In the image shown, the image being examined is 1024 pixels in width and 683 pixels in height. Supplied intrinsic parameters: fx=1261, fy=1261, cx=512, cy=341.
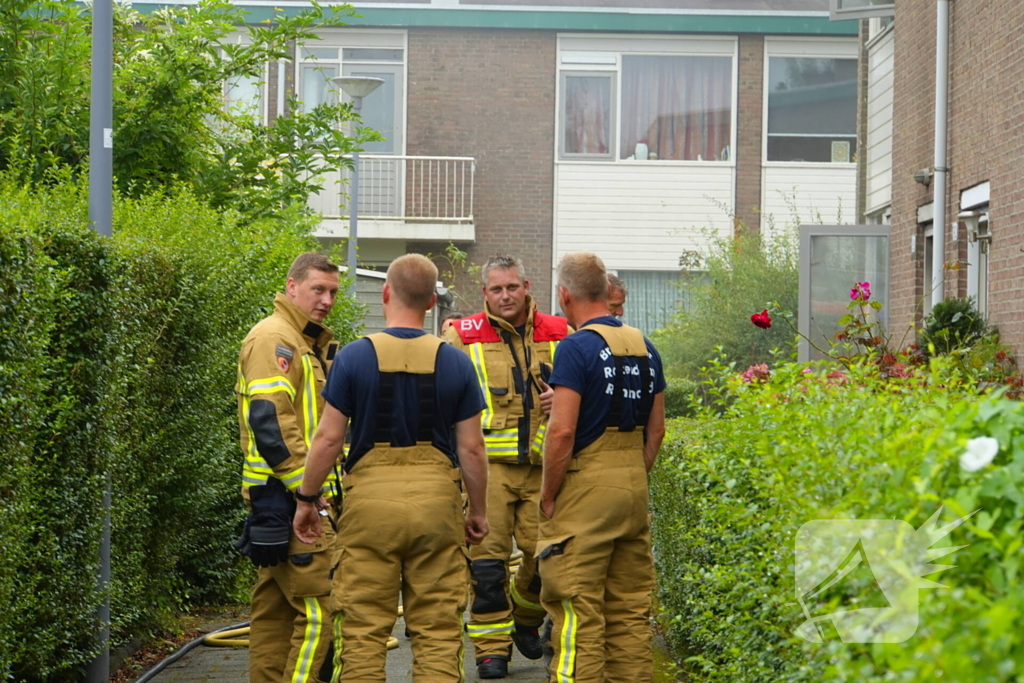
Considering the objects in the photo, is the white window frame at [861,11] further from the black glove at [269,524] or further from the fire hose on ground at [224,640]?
the black glove at [269,524]

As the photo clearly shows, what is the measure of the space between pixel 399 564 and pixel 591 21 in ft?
59.6

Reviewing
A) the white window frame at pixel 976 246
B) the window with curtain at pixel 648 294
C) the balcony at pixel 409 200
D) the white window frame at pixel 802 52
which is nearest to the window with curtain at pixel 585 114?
the balcony at pixel 409 200

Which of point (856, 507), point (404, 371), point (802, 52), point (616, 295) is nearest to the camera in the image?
point (856, 507)

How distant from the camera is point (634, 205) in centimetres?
2266

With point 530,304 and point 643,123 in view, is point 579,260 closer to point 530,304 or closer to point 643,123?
point 530,304

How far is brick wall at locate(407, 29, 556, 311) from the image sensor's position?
22.3m

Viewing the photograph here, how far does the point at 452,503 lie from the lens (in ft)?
17.4

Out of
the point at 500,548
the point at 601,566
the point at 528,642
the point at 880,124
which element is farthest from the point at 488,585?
the point at 880,124

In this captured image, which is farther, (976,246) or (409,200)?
(409,200)

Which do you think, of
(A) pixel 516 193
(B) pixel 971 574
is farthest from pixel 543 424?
(A) pixel 516 193

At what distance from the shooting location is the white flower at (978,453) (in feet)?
7.38

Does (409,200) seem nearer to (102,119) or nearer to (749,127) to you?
(749,127)

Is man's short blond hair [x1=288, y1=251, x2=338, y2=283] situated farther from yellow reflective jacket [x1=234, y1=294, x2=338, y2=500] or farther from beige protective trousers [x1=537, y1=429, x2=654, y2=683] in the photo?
beige protective trousers [x1=537, y1=429, x2=654, y2=683]

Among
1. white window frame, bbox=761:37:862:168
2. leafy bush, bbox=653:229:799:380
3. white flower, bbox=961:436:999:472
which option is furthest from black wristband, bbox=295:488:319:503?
white window frame, bbox=761:37:862:168
